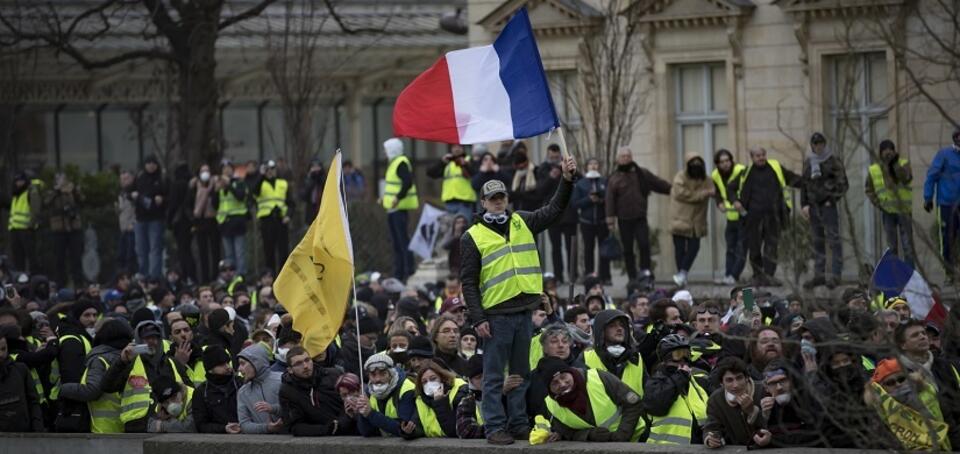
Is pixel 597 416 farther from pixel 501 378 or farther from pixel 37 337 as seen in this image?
pixel 37 337

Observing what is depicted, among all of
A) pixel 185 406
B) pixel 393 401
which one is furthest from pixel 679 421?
pixel 185 406

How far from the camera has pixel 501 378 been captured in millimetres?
14328

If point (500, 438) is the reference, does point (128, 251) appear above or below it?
above

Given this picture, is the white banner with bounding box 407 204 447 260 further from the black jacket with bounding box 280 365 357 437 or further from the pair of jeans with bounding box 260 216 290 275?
the black jacket with bounding box 280 365 357 437

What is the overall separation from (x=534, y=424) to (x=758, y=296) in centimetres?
560

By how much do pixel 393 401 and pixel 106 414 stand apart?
9.65 ft

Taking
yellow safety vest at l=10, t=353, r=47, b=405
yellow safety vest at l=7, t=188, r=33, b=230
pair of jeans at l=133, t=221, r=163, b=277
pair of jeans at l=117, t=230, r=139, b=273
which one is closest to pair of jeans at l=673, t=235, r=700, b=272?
pair of jeans at l=133, t=221, r=163, b=277

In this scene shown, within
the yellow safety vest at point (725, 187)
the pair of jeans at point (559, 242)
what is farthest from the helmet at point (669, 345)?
the pair of jeans at point (559, 242)

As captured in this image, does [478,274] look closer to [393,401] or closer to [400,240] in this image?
[393,401]

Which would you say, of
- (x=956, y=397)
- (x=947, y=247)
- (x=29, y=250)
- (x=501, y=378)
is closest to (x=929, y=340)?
(x=956, y=397)

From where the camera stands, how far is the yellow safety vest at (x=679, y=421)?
14023mm

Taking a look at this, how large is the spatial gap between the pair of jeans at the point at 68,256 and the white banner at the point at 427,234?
675 cm

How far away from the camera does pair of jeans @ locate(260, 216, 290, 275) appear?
29.9 m

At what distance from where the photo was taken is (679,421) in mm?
14062
